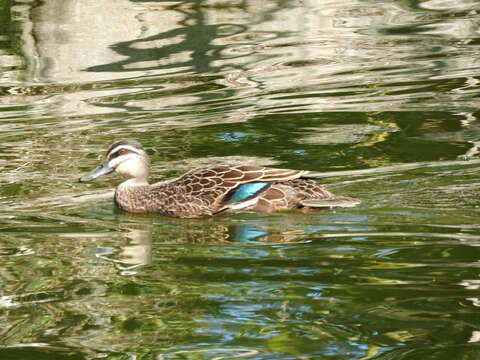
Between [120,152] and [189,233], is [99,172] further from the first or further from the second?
[189,233]

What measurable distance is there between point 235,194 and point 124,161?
1.31m

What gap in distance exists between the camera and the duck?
349 inches

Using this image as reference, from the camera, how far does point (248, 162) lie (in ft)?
35.4

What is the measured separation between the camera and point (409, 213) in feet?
27.9

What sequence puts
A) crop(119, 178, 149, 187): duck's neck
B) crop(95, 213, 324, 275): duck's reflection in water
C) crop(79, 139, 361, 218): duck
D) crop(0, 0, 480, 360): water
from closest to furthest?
crop(0, 0, 480, 360): water < crop(95, 213, 324, 275): duck's reflection in water < crop(79, 139, 361, 218): duck < crop(119, 178, 149, 187): duck's neck

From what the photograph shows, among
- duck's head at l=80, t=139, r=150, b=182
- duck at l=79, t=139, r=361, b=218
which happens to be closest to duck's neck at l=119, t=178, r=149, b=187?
duck's head at l=80, t=139, r=150, b=182

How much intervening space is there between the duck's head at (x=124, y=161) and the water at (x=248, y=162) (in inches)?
12.7

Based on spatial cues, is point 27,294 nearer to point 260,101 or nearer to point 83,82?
point 260,101

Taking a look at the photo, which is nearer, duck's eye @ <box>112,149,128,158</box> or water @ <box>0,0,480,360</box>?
water @ <box>0,0,480,360</box>

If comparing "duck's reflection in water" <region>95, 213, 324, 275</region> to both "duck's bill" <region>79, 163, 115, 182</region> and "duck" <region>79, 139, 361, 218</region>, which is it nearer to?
"duck" <region>79, 139, 361, 218</region>

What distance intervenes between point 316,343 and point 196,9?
44.6 ft

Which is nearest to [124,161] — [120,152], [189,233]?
[120,152]

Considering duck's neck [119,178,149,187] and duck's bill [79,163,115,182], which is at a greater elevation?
duck's bill [79,163,115,182]

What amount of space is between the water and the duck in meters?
0.12
